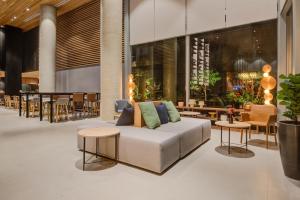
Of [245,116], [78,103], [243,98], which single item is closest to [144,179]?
[245,116]

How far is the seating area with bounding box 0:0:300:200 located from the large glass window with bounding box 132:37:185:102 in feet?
0.14

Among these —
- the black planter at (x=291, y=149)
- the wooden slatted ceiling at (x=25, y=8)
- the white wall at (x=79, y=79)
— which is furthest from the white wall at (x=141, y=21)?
the black planter at (x=291, y=149)

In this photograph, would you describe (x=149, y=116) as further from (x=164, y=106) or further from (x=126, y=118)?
(x=164, y=106)

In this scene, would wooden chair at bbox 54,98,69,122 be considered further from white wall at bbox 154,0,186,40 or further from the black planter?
the black planter

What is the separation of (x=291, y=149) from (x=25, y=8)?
13.2 metres

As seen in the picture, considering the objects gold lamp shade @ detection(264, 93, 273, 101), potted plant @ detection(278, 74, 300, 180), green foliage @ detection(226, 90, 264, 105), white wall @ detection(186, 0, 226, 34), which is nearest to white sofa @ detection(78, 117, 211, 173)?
potted plant @ detection(278, 74, 300, 180)

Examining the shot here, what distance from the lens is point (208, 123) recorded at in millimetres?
4719

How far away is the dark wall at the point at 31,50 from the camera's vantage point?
46.1ft

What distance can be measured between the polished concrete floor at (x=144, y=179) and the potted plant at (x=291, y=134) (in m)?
0.18

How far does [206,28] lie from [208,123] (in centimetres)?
364

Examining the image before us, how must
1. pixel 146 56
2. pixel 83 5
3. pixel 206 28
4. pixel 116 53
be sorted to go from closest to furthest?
1. pixel 206 28
2. pixel 116 53
3. pixel 146 56
4. pixel 83 5

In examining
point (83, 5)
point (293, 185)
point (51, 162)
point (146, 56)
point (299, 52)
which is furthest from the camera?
point (83, 5)

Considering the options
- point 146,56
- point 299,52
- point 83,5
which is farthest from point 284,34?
point 83,5

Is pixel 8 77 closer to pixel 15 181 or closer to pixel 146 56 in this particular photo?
pixel 146 56
